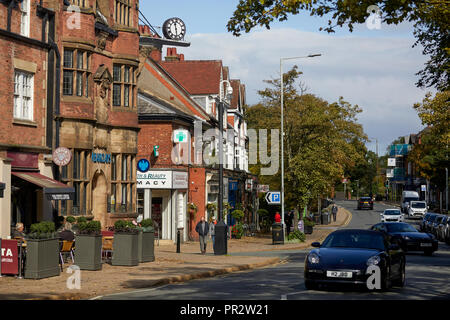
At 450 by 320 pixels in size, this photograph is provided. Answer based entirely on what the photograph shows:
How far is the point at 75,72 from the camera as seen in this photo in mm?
28875

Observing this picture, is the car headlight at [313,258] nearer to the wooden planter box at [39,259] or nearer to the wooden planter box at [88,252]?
the wooden planter box at [39,259]

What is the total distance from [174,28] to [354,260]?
41721 mm

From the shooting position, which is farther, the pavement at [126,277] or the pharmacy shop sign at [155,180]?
the pharmacy shop sign at [155,180]

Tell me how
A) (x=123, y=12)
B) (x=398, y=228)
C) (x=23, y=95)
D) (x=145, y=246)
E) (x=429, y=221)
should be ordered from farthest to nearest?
1. (x=429, y=221)
2. (x=123, y=12)
3. (x=398, y=228)
4. (x=23, y=95)
5. (x=145, y=246)

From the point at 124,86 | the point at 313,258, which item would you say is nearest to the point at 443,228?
the point at 124,86

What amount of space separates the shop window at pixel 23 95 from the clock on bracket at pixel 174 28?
1150 inches

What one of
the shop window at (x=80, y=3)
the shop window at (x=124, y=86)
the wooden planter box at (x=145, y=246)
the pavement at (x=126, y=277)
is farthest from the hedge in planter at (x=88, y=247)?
the shop window at (x=124, y=86)

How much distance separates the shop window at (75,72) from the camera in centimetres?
2873

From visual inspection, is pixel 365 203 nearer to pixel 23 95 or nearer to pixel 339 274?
pixel 23 95

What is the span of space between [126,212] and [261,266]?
988cm

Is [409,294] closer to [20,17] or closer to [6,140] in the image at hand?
[6,140]

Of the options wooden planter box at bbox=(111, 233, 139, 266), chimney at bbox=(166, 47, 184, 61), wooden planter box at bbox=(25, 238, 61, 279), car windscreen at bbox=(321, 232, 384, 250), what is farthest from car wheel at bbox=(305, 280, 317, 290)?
chimney at bbox=(166, 47, 184, 61)

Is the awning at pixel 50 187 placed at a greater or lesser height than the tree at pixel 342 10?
lesser
